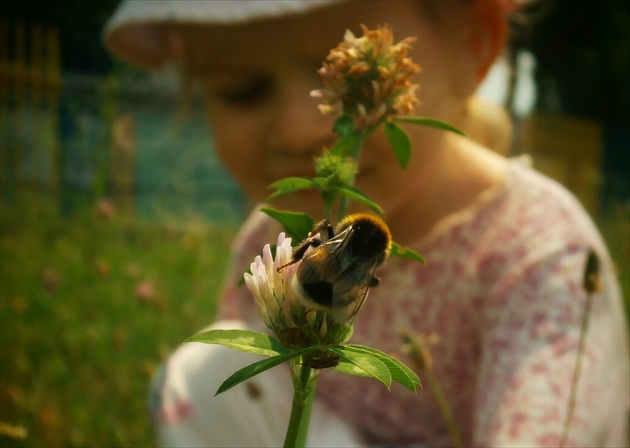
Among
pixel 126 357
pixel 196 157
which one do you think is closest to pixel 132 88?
pixel 196 157

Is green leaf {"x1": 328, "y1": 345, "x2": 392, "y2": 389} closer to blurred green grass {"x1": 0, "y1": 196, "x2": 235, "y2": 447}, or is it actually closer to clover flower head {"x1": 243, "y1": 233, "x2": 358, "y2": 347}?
clover flower head {"x1": 243, "y1": 233, "x2": 358, "y2": 347}

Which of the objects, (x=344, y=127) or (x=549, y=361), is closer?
(x=344, y=127)

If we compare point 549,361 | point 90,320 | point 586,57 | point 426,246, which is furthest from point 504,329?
point 586,57

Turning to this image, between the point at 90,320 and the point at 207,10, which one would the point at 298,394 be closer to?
the point at 207,10

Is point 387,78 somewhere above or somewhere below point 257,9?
below

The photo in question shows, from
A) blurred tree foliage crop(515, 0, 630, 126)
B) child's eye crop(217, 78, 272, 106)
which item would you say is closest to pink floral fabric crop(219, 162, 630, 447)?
child's eye crop(217, 78, 272, 106)

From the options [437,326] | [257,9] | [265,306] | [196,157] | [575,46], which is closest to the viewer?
[265,306]

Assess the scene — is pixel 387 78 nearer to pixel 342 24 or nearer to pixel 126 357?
pixel 342 24

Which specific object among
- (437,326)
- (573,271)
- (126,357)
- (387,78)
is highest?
(387,78)
